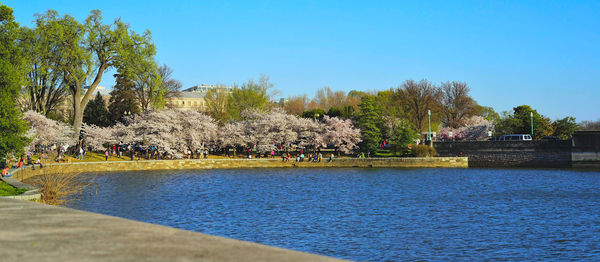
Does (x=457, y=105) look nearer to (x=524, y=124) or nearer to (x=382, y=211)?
(x=524, y=124)

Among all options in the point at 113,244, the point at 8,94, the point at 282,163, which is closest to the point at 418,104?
the point at 282,163

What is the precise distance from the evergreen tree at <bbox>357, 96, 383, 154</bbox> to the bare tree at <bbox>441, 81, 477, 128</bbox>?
83.4 feet

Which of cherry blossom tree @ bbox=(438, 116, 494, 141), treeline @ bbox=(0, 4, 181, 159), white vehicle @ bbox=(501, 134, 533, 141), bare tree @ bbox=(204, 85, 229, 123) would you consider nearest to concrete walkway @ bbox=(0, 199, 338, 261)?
treeline @ bbox=(0, 4, 181, 159)

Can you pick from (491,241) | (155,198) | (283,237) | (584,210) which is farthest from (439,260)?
(155,198)

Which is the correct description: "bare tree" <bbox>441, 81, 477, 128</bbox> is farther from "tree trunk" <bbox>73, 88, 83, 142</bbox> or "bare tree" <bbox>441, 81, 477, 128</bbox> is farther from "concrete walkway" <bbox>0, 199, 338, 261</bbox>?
"concrete walkway" <bbox>0, 199, 338, 261</bbox>

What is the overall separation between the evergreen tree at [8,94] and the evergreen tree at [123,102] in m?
46.8

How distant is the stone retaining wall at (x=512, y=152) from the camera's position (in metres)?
63.7

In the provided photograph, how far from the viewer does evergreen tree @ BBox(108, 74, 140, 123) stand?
8362 centimetres

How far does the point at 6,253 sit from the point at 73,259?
1.34 m

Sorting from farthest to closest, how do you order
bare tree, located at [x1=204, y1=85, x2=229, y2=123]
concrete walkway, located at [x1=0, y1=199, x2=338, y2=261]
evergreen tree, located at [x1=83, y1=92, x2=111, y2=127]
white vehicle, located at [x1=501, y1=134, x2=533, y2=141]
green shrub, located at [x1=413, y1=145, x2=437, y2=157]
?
bare tree, located at [x1=204, y1=85, x2=229, y2=123] → evergreen tree, located at [x1=83, y1=92, x2=111, y2=127] → white vehicle, located at [x1=501, y1=134, x2=533, y2=141] → green shrub, located at [x1=413, y1=145, x2=437, y2=157] → concrete walkway, located at [x1=0, y1=199, x2=338, y2=261]

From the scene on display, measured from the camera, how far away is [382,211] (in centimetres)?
2948

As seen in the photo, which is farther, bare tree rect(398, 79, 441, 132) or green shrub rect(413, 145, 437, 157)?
bare tree rect(398, 79, 441, 132)

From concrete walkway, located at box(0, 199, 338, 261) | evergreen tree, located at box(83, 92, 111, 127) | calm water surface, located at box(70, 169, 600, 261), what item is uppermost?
evergreen tree, located at box(83, 92, 111, 127)

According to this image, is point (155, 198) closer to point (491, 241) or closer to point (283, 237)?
point (283, 237)
